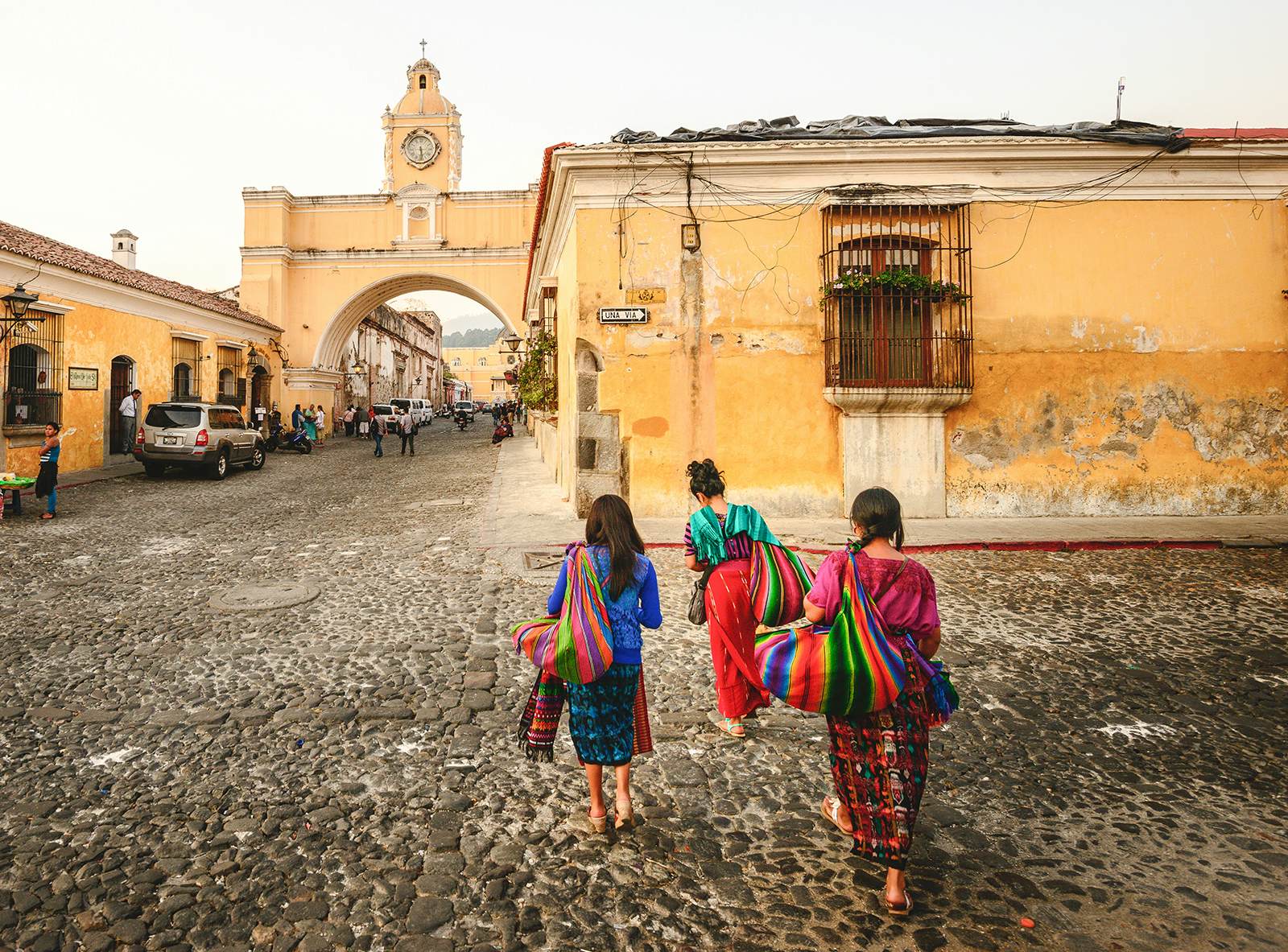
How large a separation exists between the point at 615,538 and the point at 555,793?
1213 millimetres

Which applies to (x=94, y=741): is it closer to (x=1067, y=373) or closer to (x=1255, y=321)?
(x=1067, y=373)

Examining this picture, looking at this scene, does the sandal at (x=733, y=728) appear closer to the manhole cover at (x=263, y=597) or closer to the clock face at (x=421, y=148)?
the manhole cover at (x=263, y=597)

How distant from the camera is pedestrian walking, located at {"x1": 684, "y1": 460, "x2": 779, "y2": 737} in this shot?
3.80 metres

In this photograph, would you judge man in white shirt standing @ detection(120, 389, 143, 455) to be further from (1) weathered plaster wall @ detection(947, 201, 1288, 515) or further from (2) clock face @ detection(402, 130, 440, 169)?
(2) clock face @ detection(402, 130, 440, 169)

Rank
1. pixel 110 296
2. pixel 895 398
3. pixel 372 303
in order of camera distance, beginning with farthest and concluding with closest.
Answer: pixel 372 303 < pixel 110 296 < pixel 895 398

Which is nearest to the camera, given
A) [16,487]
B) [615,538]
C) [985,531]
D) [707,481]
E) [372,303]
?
[615,538]

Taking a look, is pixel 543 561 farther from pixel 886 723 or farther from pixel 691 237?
pixel 886 723

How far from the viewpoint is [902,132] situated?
966cm

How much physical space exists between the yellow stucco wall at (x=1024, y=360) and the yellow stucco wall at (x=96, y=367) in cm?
1205

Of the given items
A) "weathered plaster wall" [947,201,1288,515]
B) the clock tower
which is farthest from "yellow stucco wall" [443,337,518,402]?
"weathered plaster wall" [947,201,1288,515]

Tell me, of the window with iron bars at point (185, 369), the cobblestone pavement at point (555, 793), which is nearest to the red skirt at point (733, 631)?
the cobblestone pavement at point (555, 793)

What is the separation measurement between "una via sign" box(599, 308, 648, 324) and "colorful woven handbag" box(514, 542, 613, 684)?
720 centimetres

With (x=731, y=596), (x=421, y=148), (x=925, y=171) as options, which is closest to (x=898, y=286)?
(x=925, y=171)

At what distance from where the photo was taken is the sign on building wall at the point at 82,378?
16.3 m
